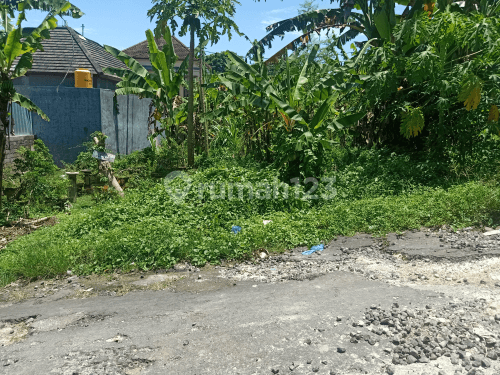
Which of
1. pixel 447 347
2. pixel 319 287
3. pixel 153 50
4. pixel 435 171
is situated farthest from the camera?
pixel 153 50

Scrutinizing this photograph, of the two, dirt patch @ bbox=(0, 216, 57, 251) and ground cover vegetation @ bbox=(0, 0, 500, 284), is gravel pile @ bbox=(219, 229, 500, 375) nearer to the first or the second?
ground cover vegetation @ bbox=(0, 0, 500, 284)

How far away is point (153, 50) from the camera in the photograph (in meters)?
9.82

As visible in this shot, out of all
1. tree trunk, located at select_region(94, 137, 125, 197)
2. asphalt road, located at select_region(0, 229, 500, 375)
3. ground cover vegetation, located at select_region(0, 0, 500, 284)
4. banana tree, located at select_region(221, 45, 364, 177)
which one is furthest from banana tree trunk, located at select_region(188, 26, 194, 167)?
asphalt road, located at select_region(0, 229, 500, 375)

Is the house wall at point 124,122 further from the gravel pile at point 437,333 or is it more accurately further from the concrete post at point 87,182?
the gravel pile at point 437,333

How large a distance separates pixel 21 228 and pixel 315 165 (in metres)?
5.30

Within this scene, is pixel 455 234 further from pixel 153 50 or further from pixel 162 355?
pixel 153 50

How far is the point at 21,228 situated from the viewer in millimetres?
7359

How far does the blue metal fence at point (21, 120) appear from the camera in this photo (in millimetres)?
10383

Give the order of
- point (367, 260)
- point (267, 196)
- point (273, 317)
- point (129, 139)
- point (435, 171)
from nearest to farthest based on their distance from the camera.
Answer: point (273, 317) → point (367, 260) → point (267, 196) → point (435, 171) → point (129, 139)

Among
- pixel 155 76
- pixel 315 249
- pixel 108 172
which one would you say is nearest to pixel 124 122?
pixel 155 76

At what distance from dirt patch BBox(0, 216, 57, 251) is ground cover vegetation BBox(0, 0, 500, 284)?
36 centimetres

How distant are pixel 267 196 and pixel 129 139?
7.35 metres

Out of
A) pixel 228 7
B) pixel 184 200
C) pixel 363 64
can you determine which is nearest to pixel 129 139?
pixel 228 7

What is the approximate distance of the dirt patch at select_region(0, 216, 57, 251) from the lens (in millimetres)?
6957
